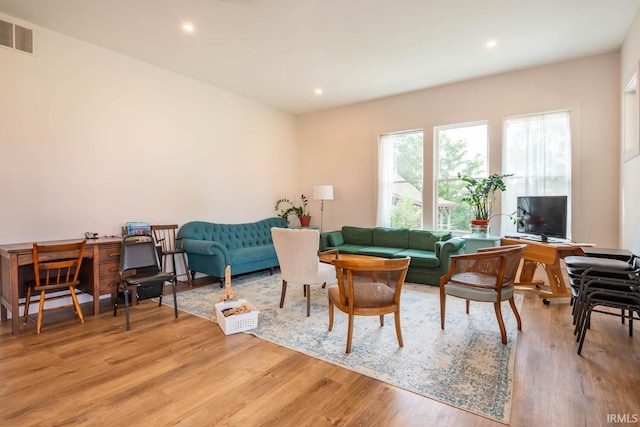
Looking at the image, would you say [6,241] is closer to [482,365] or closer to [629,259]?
[482,365]

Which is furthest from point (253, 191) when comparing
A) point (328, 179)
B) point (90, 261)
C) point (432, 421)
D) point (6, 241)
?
point (432, 421)

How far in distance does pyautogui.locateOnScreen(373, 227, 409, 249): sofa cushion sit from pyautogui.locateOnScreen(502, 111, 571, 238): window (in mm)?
1538

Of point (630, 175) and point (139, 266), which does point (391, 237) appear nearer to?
point (630, 175)

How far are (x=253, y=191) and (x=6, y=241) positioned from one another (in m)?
3.63

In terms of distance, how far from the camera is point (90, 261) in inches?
139

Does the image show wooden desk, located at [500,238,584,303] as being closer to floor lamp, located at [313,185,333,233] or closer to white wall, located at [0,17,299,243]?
floor lamp, located at [313,185,333,233]

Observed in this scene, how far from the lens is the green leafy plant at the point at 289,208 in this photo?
6.89 meters

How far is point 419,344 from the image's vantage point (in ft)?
8.89

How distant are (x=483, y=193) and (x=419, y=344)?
3.04 m

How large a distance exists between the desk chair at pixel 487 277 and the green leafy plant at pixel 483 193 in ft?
7.01

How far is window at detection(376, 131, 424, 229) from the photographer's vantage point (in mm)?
5855

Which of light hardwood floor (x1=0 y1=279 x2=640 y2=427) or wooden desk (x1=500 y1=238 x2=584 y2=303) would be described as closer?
light hardwood floor (x1=0 y1=279 x2=640 y2=427)

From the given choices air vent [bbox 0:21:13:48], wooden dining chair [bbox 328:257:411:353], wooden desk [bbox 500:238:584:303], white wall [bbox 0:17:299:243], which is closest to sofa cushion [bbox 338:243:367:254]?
white wall [bbox 0:17:299:243]

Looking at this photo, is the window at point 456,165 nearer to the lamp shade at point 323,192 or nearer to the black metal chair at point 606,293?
the lamp shade at point 323,192
